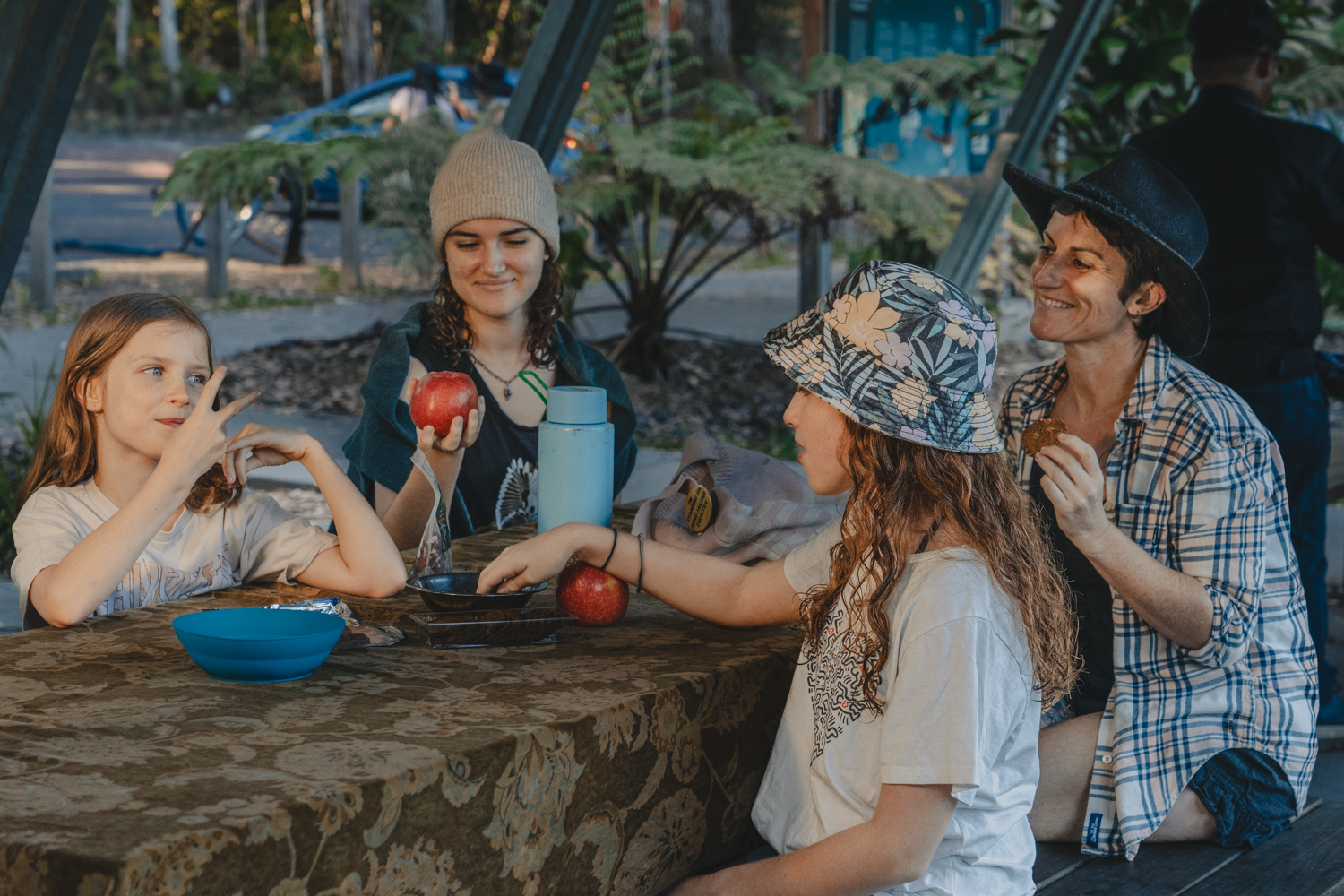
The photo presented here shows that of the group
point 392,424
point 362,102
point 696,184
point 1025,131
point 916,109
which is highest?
point 362,102

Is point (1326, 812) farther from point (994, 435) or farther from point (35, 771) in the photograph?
point (35, 771)

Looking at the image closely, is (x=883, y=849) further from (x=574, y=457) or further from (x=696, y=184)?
(x=696, y=184)

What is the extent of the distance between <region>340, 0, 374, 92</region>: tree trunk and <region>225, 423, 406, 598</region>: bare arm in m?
22.2

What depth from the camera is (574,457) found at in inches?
92.1

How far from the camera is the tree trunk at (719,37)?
798 inches

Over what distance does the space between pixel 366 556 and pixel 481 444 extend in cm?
76

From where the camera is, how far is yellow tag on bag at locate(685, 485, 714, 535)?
7.59ft

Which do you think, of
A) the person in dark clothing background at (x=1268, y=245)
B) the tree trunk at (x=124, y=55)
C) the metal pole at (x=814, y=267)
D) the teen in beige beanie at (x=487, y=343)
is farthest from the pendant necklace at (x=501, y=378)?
the tree trunk at (x=124, y=55)

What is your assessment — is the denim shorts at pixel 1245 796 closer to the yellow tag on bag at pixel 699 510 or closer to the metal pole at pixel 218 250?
the yellow tag on bag at pixel 699 510

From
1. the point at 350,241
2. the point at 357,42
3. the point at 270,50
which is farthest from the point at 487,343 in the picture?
the point at 270,50

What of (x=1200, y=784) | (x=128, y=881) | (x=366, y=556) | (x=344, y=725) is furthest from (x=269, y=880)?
(x=1200, y=784)

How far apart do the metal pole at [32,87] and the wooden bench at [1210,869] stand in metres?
2.72

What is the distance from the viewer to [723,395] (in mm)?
7852

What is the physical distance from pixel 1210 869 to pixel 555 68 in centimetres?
339
